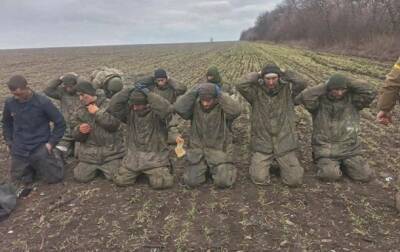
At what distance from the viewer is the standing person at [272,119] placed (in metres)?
6.60

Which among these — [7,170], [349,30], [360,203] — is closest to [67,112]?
[7,170]

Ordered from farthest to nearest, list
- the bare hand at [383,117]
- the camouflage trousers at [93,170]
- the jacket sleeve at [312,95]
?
the camouflage trousers at [93,170]
the jacket sleeve at [312,95]
the bare hand at [383,117]

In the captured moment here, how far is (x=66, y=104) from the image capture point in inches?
321

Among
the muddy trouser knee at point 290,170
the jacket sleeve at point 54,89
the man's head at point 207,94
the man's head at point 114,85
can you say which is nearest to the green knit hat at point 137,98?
the man's head at point 207,94

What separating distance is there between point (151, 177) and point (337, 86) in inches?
112

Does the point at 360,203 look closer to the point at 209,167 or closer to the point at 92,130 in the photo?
the point at 209,167

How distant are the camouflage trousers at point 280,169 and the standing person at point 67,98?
3131 mm

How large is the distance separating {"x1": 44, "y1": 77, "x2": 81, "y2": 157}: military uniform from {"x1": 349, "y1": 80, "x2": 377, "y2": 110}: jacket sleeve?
432 centimetres

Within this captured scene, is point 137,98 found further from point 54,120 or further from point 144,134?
point 54,120

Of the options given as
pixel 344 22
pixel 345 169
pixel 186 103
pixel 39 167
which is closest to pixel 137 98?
pixel 186 103

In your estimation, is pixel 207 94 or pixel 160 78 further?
pixel 160 78

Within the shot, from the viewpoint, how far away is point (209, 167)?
6.63 m

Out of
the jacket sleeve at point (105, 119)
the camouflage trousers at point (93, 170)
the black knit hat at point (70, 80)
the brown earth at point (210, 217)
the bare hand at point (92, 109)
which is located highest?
the black knit hat at point (70, 80)

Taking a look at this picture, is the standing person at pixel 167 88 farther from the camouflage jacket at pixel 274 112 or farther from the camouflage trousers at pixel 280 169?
the camouflage trousers at pixel 280 169
